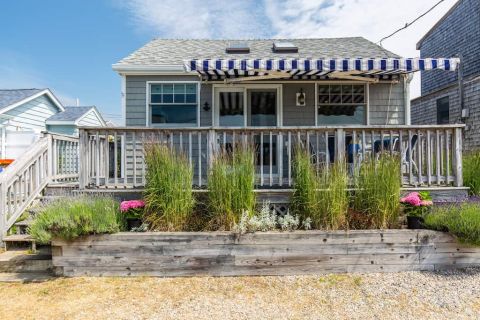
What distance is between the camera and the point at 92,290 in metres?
3.35

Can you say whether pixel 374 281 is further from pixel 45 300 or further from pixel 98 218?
pixel 45 300

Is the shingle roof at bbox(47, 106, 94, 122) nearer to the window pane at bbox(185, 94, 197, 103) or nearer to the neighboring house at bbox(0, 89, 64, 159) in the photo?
the neighboring house at bbox(0, 89, 64, 159)

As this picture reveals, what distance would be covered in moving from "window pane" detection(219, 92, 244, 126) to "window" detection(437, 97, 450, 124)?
397 inches

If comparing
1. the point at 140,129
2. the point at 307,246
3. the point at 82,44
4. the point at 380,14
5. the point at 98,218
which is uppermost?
the point at 82,44

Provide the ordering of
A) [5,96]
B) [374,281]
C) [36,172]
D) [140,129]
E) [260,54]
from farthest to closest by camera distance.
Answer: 1. [5,96]
2. [260,54]
3. [36,172]
4. [140,129]
5. [374,281]

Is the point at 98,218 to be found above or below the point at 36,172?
below

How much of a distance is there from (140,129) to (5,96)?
13.9 metres

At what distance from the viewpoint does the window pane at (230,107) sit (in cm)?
740

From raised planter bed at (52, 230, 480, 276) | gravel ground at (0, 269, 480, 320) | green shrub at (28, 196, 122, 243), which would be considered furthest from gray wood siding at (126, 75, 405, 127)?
gravel ground at (0, 269, 480, 320)

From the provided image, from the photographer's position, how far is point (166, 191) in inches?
152

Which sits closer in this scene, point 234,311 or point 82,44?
point 234,311

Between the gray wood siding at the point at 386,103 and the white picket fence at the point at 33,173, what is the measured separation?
7019 mm

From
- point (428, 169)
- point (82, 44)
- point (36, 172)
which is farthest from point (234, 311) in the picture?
point (82, 44)

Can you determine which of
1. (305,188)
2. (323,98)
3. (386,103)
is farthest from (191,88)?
(386,103)
